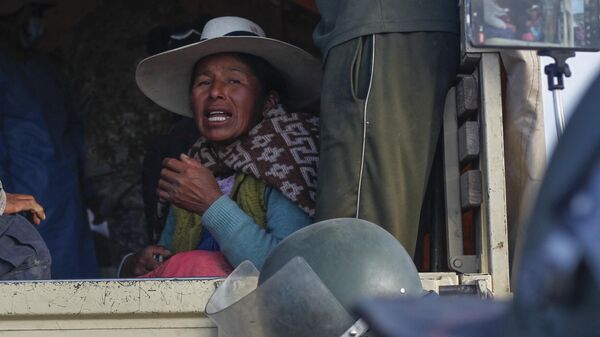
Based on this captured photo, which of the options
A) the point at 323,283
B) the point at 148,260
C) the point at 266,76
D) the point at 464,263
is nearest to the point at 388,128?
the point at 464,263

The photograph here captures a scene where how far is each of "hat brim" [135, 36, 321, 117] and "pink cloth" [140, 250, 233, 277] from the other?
0.71 meters

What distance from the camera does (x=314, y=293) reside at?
6.35 feet

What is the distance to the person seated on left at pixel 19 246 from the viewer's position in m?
3.22

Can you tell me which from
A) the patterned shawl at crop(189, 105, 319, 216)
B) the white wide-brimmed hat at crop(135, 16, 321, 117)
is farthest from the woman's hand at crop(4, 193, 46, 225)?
the white wide-brimmed hat at crop(135, 16, 321, 117)

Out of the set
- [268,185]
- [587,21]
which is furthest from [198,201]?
[587,21]

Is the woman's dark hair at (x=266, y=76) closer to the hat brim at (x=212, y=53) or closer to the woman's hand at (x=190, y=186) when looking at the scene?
the hat brim at (x=212, y=53)

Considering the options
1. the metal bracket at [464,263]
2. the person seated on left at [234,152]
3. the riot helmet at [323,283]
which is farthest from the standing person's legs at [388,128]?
the riot helmet at [323,283]

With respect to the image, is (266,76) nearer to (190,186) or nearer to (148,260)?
(190,186)

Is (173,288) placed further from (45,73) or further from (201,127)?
(45,73)

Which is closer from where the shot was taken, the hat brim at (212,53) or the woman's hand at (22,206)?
the woman's hand at (22,206)

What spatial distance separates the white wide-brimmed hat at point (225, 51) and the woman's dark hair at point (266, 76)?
0.01 metres

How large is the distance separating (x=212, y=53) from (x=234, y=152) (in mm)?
360

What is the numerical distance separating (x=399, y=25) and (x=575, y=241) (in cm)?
249

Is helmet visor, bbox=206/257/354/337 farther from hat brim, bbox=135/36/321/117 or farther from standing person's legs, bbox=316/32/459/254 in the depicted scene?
hat brim, bbox=135/36/321/117
